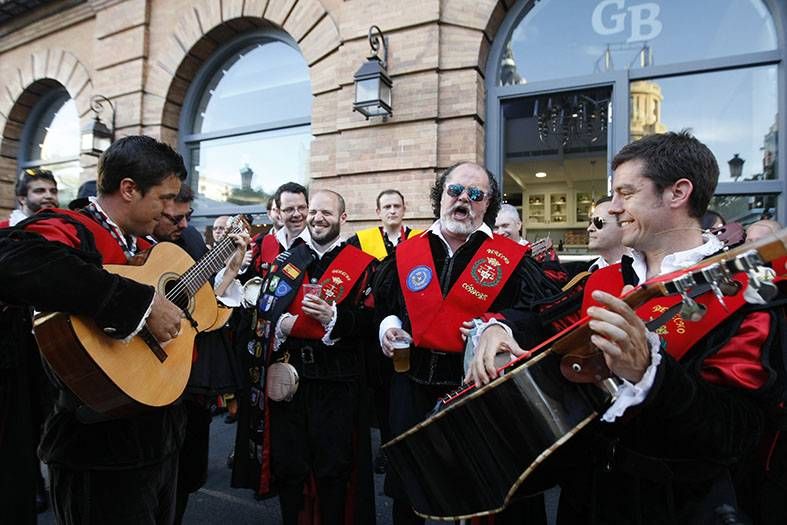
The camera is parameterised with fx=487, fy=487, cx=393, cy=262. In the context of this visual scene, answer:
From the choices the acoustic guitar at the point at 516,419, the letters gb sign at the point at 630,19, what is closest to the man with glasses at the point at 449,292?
the acoustic guitar at the point at 516,419

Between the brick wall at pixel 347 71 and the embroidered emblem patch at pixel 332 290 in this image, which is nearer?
the embroidered emblem patch at pixel 332 290

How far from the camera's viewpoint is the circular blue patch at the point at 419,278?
2.43 m

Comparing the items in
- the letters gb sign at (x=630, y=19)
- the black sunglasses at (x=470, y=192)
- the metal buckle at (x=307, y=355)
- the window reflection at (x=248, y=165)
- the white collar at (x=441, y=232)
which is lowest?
the metal buckle at (x=307, y=355)

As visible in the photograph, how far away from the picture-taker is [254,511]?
3.40 meters

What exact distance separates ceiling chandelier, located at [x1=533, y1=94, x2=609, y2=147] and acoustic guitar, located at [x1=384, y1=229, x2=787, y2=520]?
4911 millimetres

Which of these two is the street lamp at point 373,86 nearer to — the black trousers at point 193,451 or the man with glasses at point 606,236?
the man with glasses at point 606,236

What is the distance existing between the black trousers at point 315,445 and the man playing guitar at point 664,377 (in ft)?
4.47

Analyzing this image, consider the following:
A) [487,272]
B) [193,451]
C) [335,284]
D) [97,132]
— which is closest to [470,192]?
[487,272]

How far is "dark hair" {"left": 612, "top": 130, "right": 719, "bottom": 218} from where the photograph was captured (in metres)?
1.53

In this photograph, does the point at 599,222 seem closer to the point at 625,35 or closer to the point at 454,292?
the point at 454,292

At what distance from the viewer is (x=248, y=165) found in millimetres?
7996

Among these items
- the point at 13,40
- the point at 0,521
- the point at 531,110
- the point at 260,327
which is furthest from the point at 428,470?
the point at 13,40

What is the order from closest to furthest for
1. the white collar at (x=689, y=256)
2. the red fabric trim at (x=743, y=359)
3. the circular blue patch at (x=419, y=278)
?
the red fabric trim at (x=743, y=359)
the white collar at (x=689, y=256)
the circular blue patch at (x=419, y=278)

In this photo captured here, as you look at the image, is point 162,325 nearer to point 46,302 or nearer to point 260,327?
point 46,302
